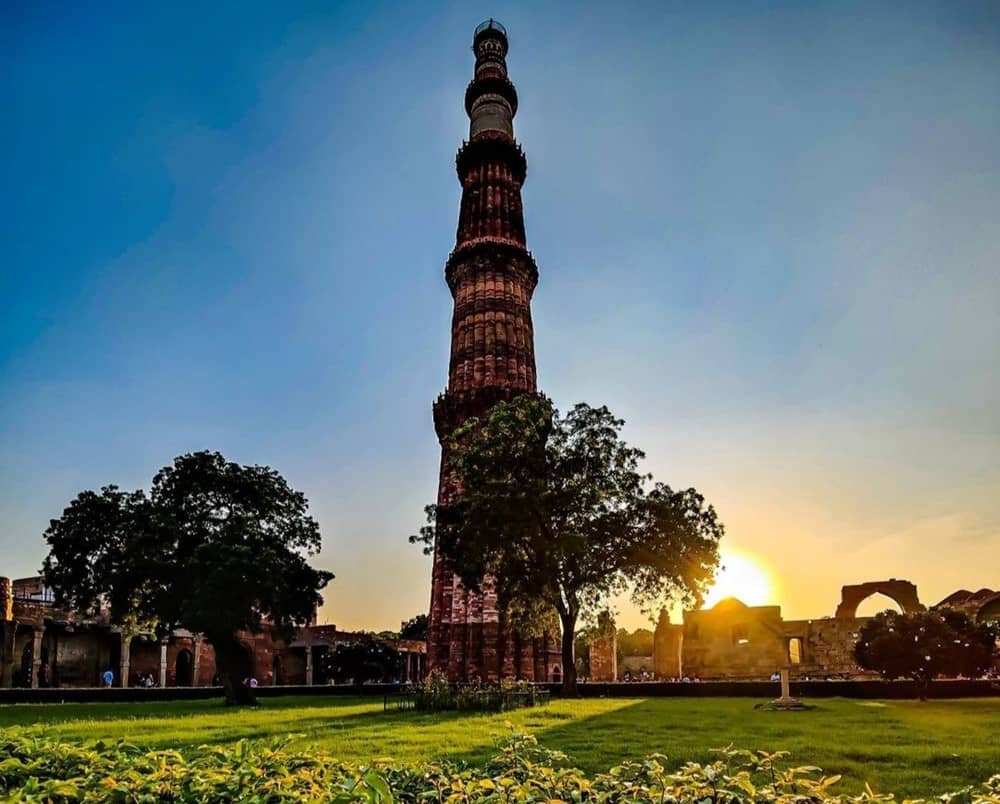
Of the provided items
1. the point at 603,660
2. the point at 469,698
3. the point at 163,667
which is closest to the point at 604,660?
the point at 603,660

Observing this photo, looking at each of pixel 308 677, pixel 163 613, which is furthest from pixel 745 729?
pixel 308 677

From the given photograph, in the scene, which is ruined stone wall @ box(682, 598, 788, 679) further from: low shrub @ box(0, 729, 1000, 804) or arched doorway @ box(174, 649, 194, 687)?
low shrub @ box(0, 729, 1000, 804)

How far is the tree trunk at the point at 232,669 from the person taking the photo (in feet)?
79.4

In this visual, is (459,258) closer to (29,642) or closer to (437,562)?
(437,562)

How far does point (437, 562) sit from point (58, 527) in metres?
15.0

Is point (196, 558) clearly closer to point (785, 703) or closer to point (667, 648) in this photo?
point (785, 703)

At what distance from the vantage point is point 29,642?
106 feet

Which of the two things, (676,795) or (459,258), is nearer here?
(676,795)

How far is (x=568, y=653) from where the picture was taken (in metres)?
25.6

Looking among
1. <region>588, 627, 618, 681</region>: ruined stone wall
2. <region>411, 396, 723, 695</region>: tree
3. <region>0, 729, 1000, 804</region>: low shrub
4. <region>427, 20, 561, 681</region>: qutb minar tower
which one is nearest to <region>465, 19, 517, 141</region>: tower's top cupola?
<region>427, 20, 561, 681</region>: qutb minar tower

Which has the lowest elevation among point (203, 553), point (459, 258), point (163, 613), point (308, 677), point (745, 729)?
point (308, 677)

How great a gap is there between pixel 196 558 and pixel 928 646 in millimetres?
20575

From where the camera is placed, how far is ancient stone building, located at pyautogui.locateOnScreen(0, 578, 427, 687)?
100 feet

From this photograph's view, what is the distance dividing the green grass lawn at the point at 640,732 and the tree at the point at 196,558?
338cm
